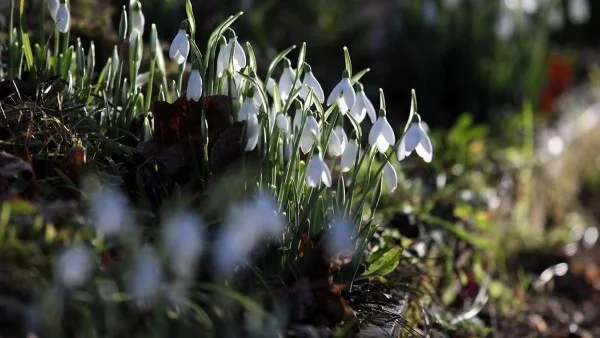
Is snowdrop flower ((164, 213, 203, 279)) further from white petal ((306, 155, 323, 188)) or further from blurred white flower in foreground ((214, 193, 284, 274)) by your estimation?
white petal ((306, 155, 323, 188))

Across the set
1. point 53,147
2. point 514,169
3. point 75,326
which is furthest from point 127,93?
point 514,169

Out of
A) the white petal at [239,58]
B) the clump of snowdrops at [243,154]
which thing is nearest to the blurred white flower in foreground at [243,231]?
the clump of snowdrops at [243,154]

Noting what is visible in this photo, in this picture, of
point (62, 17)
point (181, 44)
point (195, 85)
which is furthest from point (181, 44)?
point (62, 17)

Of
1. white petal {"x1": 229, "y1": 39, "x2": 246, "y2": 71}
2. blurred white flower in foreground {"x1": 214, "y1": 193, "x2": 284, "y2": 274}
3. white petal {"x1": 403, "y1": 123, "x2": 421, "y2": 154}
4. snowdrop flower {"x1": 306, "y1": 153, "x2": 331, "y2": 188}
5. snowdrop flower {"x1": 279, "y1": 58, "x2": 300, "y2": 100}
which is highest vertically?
white petal {"x1": 229, "y1": 39, "x2": 246, "y2": 71}

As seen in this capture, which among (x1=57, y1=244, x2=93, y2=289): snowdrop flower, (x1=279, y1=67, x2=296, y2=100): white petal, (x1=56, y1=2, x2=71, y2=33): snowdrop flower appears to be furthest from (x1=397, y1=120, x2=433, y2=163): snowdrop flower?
(x1=56, y1=2, x2=71, y2=33): snowdrop flower

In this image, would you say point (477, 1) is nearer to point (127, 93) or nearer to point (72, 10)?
point (72, 10)
